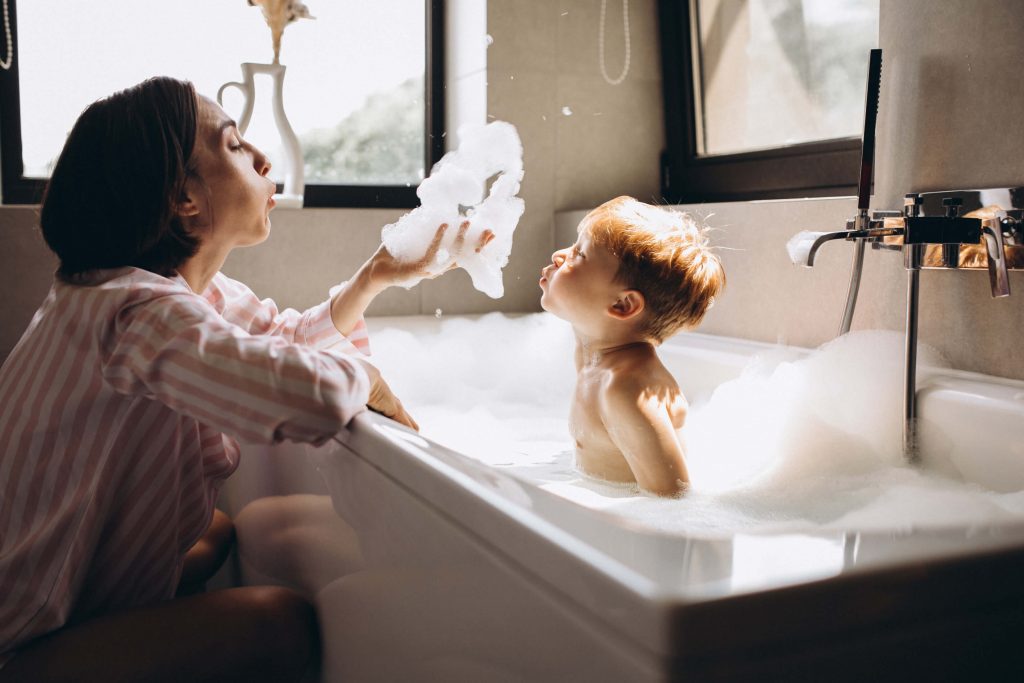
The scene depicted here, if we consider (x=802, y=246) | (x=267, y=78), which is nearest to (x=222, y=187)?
(x=802, y=246)

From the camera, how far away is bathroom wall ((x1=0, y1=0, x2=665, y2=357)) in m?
2.38

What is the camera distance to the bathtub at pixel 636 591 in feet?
1.77

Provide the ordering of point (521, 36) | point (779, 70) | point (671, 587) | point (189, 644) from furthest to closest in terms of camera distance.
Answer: point (521, 36) < point (779, 70) < point (189, 644) < point (671, 587)

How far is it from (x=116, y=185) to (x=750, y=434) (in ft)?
3.44

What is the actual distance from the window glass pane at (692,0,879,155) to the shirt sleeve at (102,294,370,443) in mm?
1531

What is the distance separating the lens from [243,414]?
90 cm

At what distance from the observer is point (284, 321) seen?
1567 mm

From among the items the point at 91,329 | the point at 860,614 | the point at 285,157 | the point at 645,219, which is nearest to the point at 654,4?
the point at 285,157

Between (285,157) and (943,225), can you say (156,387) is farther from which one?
(285,157)

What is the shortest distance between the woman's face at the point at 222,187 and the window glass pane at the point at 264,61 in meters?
1.15

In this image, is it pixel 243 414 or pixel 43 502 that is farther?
pixel 43 502

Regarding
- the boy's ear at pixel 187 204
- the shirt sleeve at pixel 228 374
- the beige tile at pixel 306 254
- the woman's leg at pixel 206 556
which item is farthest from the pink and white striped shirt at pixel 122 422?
the beige tile at pixel 306 254

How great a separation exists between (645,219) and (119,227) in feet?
2.51

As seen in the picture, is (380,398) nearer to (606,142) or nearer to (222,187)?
(222,187)
